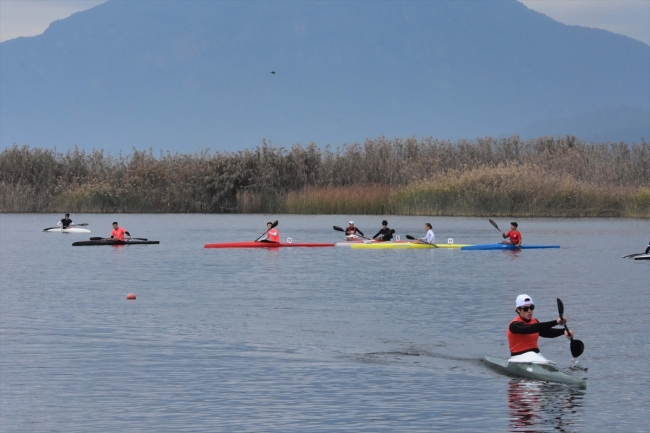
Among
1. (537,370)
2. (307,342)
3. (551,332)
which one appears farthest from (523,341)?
(307,342)

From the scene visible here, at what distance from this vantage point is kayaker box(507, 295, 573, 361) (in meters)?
14.7

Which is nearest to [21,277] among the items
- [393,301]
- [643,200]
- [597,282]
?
[393,301]

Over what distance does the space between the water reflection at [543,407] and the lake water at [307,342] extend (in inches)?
1.4

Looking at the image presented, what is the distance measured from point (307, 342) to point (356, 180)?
44296mm

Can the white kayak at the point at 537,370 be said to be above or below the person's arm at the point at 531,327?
below

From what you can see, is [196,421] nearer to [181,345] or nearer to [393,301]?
[181,345]

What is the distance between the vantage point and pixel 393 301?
23.8 m

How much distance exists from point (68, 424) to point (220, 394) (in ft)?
7.11

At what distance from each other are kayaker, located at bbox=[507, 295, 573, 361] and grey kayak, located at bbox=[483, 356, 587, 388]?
0.21 meters

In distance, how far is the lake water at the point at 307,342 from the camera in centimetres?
1275

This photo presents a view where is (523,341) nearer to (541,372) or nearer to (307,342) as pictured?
(541,372)

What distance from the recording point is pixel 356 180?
2435 inches

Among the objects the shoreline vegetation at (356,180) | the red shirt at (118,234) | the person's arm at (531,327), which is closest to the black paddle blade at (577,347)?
the person's arm at (531,327)

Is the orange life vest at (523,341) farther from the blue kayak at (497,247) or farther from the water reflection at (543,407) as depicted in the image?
the blue kayak at (497,247)
